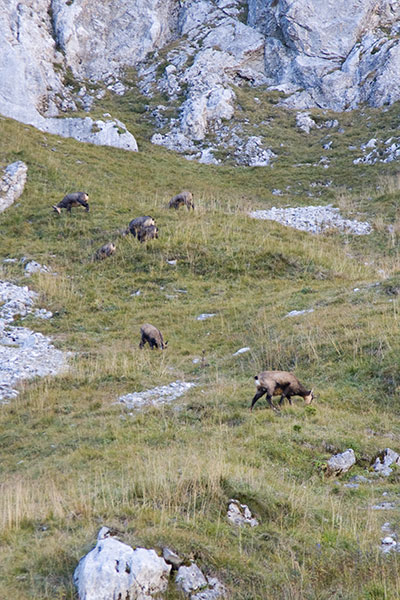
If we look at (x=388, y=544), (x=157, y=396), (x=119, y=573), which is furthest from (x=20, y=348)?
(x=388, y=544)

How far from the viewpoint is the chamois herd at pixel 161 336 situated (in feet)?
38.6

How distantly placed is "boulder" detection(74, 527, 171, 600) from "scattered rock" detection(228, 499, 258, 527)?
148cm

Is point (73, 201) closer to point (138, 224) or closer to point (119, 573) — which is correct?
point (138, 224)

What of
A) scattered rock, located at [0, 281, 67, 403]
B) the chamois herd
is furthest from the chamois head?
scattered rock, located at [0, 281, 67, 403]

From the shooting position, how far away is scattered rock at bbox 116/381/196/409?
12578 millimetres

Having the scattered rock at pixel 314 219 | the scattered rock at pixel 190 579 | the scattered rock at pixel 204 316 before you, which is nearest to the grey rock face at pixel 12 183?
the scattered rock at pixel 314 219

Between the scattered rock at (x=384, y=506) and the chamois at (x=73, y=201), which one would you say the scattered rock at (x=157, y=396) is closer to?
the scattered rock at (x=384, y=506)

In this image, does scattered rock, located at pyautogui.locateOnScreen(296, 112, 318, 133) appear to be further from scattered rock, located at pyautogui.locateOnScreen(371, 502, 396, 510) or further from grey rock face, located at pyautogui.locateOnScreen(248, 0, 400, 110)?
scattered rock, located at pyautogui.locateOnScreen(371, 502, 396, 510)

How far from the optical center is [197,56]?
55156mm

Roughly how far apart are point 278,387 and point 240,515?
16.8ft

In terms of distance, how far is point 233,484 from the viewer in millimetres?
7391

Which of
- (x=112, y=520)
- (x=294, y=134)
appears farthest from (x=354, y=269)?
(x=294, y=134)

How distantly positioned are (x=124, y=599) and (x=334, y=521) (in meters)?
3.02

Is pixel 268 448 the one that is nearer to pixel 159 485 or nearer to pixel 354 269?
pixel 159 485
